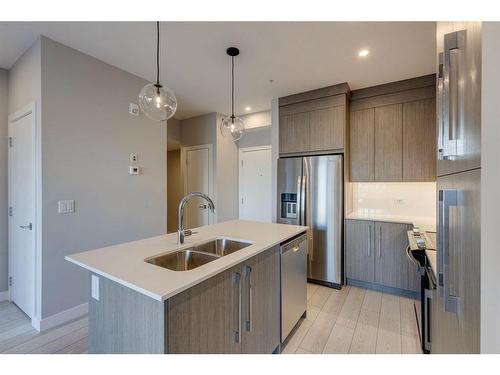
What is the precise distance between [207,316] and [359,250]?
2.54m

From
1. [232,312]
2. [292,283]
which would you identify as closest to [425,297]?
[292,283]

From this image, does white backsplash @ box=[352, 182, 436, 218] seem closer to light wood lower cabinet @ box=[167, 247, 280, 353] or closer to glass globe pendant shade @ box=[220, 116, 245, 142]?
glass globe pendant shade @ box=[220, 116, 245, 142]

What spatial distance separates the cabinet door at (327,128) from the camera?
3.21 meters

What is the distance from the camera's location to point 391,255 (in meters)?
2.91

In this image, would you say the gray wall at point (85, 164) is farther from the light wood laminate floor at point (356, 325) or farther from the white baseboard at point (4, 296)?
the light wood laminate floor at point (356, 325)

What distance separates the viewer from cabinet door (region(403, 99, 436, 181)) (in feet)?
9.58

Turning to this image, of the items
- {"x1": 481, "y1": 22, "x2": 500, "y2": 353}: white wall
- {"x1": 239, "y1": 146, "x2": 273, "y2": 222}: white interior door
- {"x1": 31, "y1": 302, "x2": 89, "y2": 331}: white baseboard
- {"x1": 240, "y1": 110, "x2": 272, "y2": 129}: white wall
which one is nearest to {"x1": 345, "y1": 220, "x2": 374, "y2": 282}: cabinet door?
{"x1": 239, "y1": 146, "x2": 273, "y2": 222}: white interior door

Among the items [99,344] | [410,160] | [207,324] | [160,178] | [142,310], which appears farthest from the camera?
[160,178]

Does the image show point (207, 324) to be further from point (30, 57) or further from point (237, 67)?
point (30, 57)

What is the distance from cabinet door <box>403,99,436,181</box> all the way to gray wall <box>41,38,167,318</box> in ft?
11.0

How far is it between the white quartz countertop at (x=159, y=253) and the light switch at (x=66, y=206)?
3.65 feet
